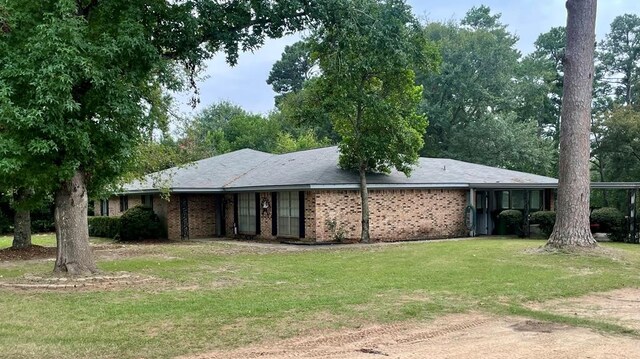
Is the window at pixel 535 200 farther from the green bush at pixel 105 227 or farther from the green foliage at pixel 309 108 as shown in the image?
the green bush at pixel 105 227

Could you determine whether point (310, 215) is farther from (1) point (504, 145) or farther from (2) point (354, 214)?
(1) point (504, 145)

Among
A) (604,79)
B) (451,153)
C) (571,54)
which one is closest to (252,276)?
(571,54)

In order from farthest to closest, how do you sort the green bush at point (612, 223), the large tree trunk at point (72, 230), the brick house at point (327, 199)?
the brick house at point (327, 199) < the green bush at point (612, 223) < the large tree trunk at point (72, 230)

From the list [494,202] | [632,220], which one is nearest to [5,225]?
[494,202]

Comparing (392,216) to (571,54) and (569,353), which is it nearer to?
(571,54)

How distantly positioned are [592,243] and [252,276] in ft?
29.1

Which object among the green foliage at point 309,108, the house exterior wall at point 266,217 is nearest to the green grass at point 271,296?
the green foliage at point 309,108

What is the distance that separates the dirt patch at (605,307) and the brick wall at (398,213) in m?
11.5

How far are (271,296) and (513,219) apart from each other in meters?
15.4

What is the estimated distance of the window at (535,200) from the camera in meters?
23.8

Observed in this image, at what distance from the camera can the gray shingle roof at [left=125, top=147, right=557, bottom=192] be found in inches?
828

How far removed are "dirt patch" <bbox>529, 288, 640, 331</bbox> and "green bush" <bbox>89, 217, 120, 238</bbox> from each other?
19801mm

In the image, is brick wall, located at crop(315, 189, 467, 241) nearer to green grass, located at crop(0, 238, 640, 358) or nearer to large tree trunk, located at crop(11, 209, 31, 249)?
green grass, located at crop(0, 238, 640, 358)

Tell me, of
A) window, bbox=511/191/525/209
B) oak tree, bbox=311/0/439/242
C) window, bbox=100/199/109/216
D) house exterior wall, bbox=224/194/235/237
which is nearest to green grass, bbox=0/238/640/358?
oak tree, bbox=311/0/439/242
